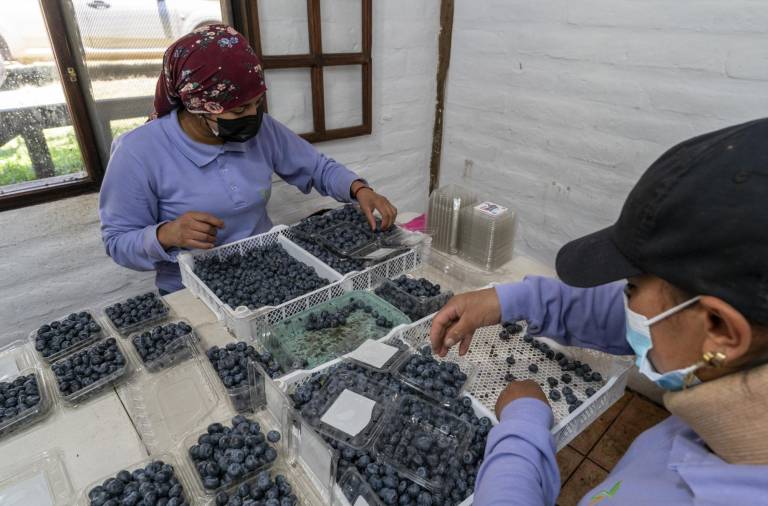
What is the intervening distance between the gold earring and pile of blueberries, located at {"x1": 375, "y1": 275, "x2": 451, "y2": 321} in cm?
76

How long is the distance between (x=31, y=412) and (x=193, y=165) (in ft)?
2.76

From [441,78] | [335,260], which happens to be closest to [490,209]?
[335,260]

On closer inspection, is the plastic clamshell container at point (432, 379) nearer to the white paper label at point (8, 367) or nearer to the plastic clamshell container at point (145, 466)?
the plastic clamshell container at point (145, 466)

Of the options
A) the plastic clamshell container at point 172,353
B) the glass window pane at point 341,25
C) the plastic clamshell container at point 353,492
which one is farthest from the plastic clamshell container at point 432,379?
the glass window pane at point 341,25

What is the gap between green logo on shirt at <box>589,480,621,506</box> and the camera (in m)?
0.64

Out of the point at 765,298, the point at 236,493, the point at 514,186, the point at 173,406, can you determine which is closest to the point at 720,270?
the point at 765,298

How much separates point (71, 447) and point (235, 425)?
324mm

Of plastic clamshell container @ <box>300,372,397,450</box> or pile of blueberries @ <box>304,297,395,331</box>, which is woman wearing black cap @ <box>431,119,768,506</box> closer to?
plastic clamshell container @ <box>300,372,397,450</box>

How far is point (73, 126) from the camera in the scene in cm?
173

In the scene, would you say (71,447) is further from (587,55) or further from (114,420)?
(587,55)

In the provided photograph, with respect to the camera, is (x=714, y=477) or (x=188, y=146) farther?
(x=188, y=146)

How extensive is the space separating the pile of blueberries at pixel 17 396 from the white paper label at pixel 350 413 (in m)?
0.63

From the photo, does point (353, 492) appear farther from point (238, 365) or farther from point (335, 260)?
point (335, 260)

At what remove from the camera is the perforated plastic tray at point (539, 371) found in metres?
0.96
